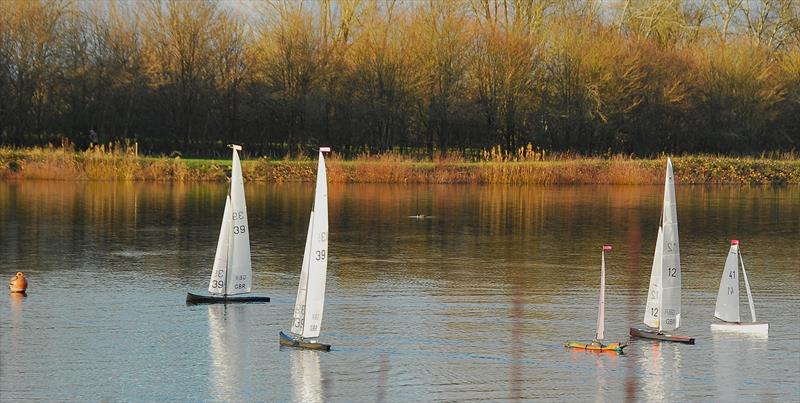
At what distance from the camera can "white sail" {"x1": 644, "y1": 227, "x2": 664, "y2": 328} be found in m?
18.1

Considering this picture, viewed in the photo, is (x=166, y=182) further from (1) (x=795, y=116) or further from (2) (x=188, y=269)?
(1) (x=795, y=116)

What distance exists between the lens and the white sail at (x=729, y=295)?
1931cm

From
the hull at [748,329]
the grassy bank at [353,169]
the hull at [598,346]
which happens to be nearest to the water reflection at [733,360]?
the hull at [748,329]

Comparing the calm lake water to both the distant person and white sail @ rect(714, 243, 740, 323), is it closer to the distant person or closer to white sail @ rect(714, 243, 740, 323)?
white sail @ rect(714, 243, 740, 323)

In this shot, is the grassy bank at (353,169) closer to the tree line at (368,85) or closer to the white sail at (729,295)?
the tree line at (368,85)

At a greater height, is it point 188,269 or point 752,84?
point 752,84

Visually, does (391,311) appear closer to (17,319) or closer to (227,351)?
(227,351)

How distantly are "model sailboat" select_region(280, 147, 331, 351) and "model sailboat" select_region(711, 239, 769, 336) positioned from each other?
6574 millimetres

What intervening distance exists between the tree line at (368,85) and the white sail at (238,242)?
47.8 metres

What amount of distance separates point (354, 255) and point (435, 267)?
259 cm

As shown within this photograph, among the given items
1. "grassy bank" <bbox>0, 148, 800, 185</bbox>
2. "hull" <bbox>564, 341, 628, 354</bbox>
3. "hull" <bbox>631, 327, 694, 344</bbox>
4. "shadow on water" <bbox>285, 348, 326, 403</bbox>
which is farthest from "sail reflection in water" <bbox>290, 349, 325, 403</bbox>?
"grassy bank" <bbox>0, 148, 800, 185</bbox>

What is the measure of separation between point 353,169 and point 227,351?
131 feet

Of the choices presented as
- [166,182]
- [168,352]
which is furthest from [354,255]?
[166,182]

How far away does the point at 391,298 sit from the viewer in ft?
73.3
